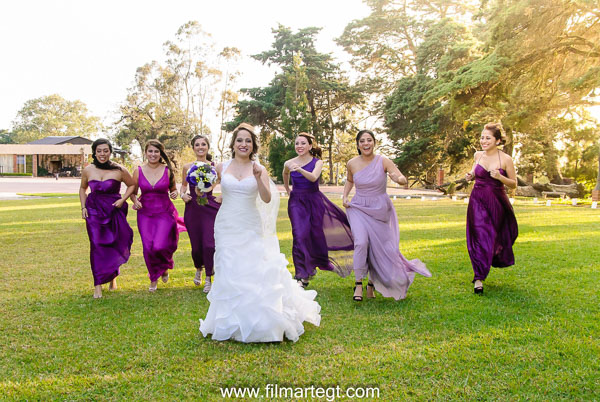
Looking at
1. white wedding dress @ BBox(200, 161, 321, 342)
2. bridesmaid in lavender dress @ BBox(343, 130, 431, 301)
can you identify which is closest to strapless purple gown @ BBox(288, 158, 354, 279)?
bridesmaid in lavender dress @ BBox(343, 130, 431, 301)

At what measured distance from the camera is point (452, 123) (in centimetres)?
3462

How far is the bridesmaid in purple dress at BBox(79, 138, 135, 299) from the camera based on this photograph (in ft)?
21.7

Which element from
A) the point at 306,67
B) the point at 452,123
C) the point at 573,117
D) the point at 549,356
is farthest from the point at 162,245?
the point at 306,67

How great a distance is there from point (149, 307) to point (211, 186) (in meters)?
1.68

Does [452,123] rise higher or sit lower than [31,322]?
higher

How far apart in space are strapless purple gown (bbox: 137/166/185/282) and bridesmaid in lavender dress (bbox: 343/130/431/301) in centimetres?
260

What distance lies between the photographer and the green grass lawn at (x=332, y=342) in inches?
148

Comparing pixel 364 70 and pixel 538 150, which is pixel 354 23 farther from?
pixel 538 150

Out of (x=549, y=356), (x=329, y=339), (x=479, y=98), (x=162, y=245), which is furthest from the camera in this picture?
(x=479, y=98)

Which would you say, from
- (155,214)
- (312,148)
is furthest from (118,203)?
(312,148)

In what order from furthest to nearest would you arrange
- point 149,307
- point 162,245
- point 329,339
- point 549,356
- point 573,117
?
point 573,117
point 162,245
point 149,307
point 329,339
point 549,356

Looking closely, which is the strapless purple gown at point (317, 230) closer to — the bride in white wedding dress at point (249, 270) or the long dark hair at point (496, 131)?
the bride in white wedding dress at point (249, 270)

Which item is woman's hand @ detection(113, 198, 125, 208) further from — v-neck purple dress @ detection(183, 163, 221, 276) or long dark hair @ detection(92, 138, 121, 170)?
v-neck purple dress @ detection(183, 163, 221, 276)

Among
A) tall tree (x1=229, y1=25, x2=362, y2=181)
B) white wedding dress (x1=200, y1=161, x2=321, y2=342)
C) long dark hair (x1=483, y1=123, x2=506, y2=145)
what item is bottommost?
white wedding dress (x1=200, y1=161, x2=321, y2=342)
